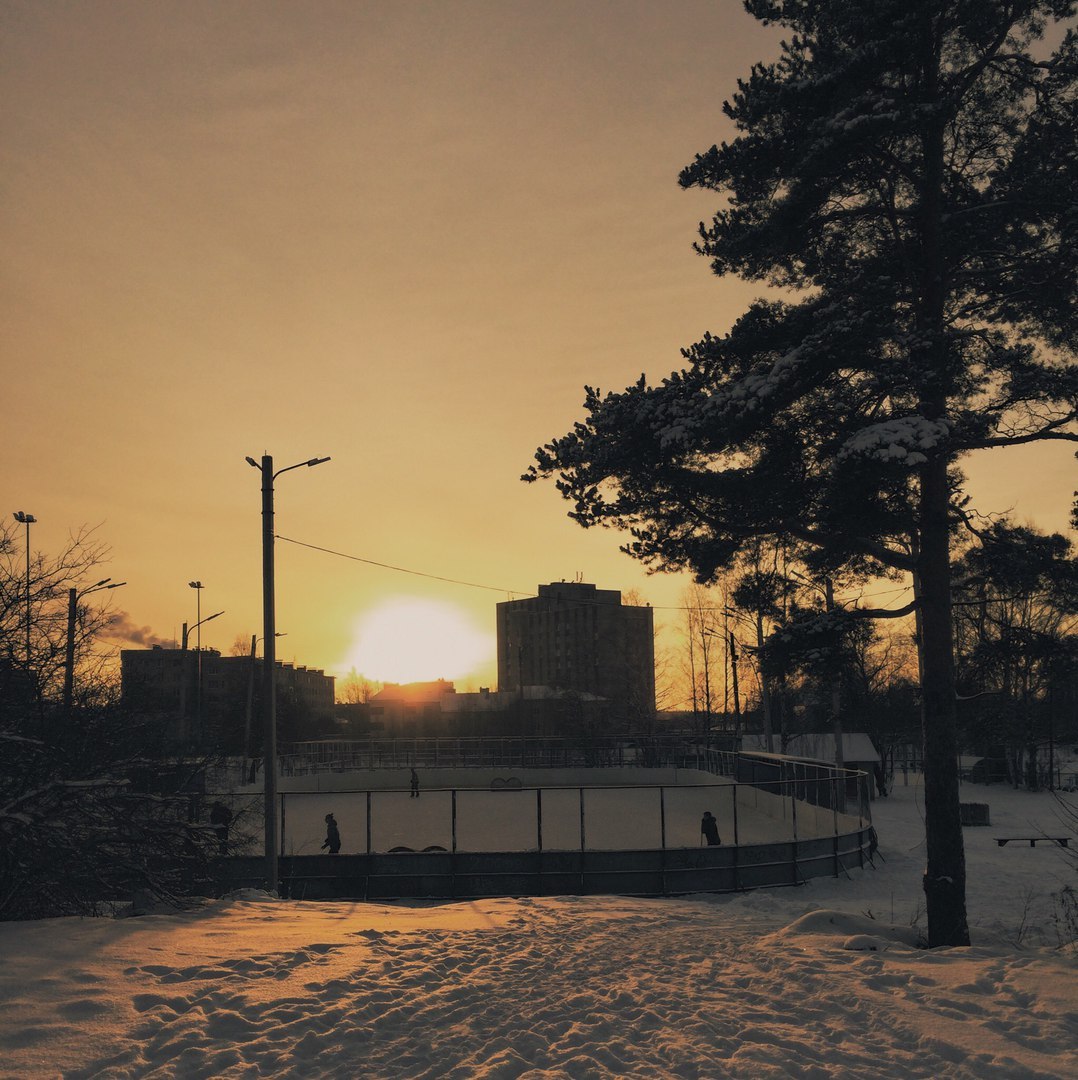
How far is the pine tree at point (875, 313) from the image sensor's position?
44.3 ft

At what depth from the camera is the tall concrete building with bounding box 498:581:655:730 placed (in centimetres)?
14750

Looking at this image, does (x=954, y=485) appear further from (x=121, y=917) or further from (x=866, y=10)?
(x=121, y=917)

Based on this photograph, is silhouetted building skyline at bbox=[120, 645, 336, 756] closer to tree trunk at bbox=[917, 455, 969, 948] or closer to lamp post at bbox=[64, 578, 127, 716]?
lamp post at bbox=[64, 578, 127, 716]

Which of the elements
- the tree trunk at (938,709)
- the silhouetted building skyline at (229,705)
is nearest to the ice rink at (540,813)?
the silhouetted building skyline at (229,705)

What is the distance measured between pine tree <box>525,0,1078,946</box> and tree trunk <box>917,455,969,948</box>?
32mm

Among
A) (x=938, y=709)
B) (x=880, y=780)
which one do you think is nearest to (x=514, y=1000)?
(x=938, y=709)

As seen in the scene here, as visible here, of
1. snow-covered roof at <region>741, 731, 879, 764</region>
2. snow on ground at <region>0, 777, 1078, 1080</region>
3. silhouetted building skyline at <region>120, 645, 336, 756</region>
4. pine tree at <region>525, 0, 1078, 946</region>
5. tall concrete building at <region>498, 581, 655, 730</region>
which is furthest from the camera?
tall concrete building at <region>498, 581, 655, 730</region>

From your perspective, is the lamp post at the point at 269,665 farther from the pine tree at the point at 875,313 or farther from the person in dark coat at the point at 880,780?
the person in dark coat at the point at 880,780

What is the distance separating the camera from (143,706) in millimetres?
23406

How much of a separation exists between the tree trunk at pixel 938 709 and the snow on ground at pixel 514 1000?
143 centimetres

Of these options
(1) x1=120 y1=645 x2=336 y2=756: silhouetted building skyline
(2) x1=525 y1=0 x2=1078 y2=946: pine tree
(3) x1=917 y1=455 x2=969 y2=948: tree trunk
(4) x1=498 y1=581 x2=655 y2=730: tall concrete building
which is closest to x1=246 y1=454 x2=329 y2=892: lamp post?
(1) x1=120 y1=645 x2=336 y2=756: silhouetted building skyline

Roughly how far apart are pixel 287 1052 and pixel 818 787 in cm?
2294

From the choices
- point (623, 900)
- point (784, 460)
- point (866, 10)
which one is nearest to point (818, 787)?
point (623, 900)

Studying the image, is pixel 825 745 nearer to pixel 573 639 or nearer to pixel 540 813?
pixel 540 813
